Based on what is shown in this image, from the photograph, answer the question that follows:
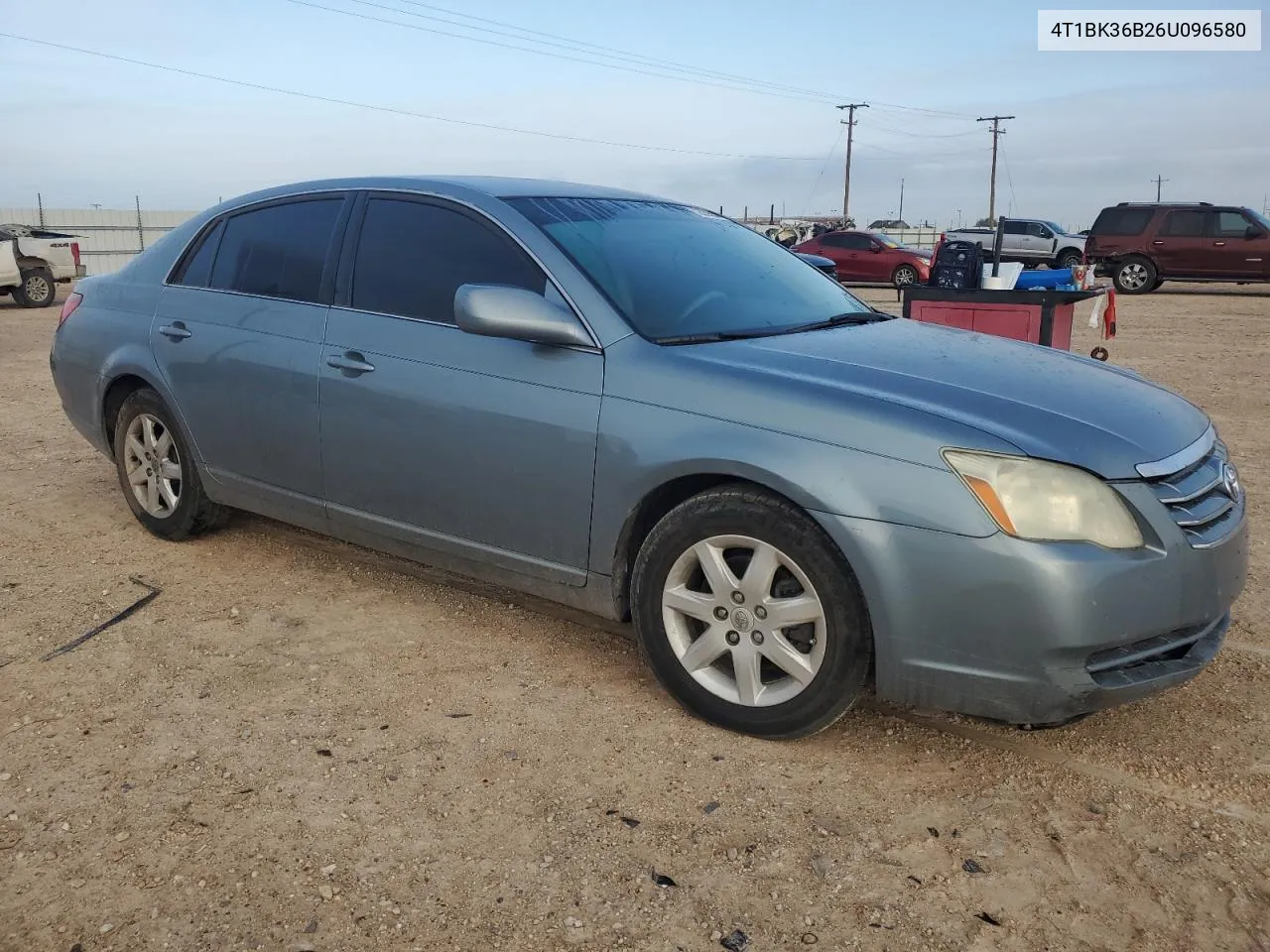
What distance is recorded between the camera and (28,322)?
1634 centimetres

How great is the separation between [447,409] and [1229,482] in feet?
7.90

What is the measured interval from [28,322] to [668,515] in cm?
1619

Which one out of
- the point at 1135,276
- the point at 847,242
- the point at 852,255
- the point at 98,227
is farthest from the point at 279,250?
the point at 98,227

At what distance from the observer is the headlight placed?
2.71m

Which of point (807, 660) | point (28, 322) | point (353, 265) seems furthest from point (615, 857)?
point (28, 322)

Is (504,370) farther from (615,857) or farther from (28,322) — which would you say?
(28,322)

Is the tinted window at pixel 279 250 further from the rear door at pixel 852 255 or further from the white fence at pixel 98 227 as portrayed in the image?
the white fence at pixel 98 227

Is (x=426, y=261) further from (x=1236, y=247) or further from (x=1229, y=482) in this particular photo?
(x=1236, y=247)

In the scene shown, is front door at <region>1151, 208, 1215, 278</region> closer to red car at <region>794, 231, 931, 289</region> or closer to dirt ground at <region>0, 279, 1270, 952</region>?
red car at <region>794, 231, 931, 289</region>

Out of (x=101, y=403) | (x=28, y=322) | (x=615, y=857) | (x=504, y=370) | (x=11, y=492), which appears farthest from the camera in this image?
(x=28, y=322)

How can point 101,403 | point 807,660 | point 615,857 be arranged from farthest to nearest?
point 101,403
point 807,660
point 615,857

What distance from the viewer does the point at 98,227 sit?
28.9m

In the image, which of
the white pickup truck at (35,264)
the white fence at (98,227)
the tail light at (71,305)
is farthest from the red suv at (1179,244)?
the white fence at (98,227)

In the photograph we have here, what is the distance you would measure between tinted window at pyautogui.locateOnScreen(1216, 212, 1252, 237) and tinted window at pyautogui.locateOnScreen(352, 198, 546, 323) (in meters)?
21.2
